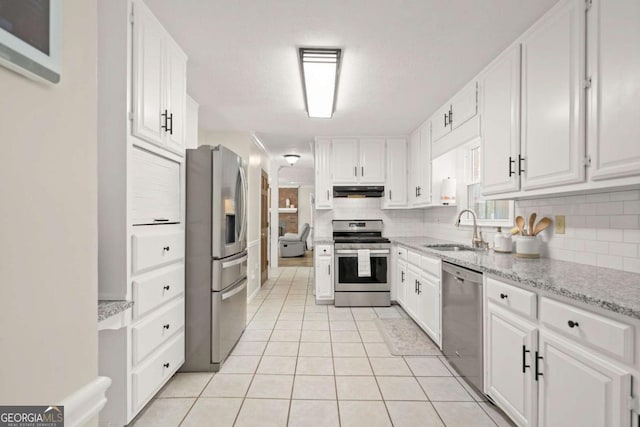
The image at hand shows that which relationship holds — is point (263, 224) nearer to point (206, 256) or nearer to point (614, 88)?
point (206, 256)

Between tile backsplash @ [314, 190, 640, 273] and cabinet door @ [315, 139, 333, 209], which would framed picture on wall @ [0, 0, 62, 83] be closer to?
tile backsplash @ [314, 190, 640, 273]

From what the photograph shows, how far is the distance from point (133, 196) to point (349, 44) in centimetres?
173

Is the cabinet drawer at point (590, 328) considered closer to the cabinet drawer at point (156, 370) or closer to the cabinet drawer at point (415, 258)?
the cabinet drawer at point (415, 258)

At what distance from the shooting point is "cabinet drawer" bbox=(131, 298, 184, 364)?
1.77 m

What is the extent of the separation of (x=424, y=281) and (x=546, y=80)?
2.02 m

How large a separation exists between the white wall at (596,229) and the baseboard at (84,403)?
2.39 meters

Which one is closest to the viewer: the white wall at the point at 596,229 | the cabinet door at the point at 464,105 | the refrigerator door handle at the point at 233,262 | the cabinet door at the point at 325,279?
the white wall at the point at 596,229

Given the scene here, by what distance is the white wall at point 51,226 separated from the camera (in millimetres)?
433

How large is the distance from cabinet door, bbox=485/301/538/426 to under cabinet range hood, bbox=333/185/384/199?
2.86 metres

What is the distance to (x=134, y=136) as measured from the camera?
5.79 ft

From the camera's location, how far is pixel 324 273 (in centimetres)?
443

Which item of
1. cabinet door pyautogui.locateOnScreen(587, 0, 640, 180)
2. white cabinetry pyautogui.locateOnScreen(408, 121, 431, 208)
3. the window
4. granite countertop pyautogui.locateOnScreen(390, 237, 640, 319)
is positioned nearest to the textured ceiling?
cabinet door pyautogui.locateOnScreen(587, 0, 640, 180)

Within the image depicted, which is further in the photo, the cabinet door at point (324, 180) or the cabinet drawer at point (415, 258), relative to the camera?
the cabinet door at point (324, 180)

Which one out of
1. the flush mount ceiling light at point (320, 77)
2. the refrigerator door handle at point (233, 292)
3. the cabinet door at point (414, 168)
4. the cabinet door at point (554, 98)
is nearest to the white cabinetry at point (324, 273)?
the cabinet door at point (414, 168)
